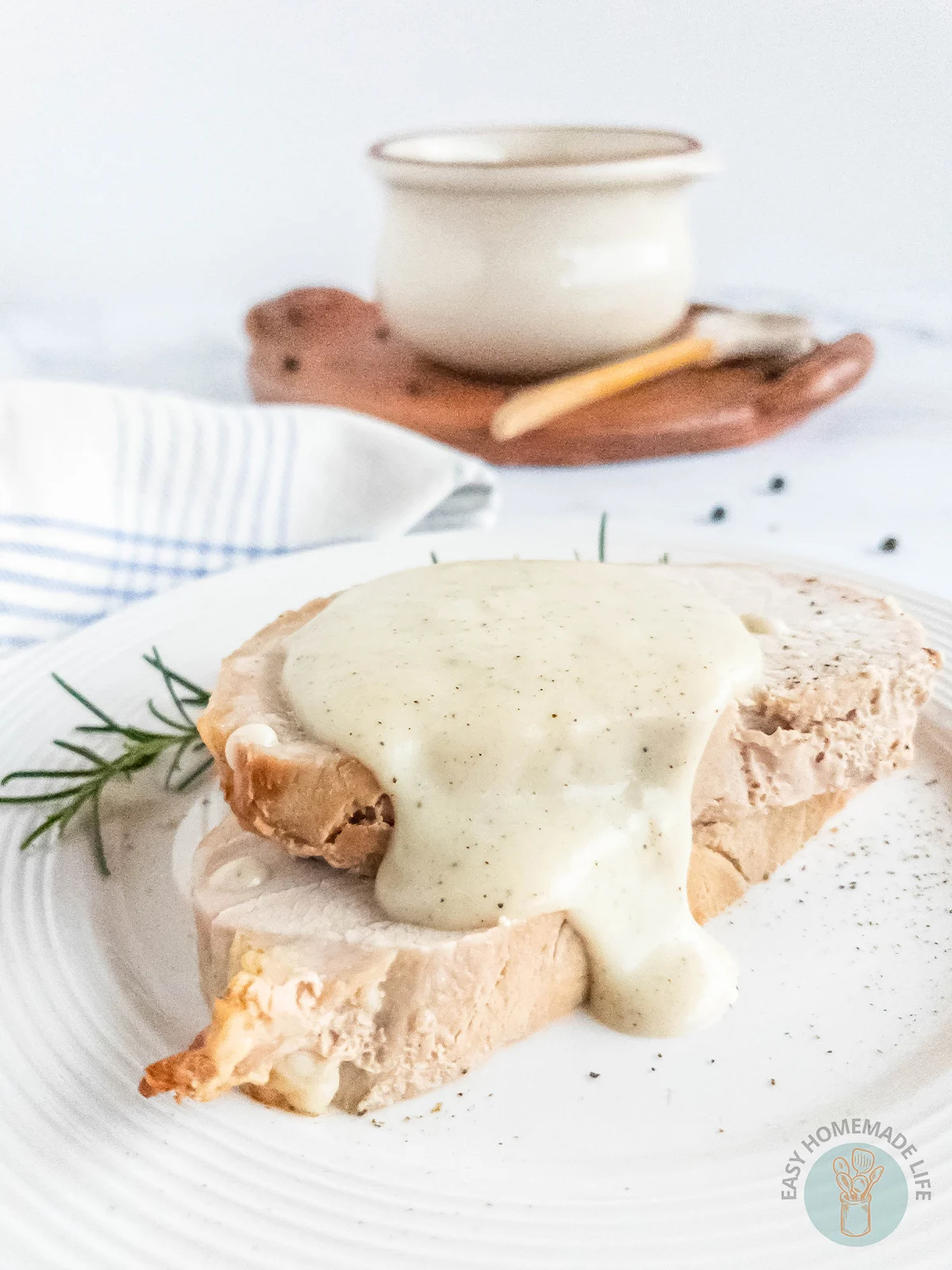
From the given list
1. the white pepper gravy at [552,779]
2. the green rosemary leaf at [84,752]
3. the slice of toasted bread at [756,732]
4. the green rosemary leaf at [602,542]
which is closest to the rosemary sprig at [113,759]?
the green rosemary leaf at [84,752]

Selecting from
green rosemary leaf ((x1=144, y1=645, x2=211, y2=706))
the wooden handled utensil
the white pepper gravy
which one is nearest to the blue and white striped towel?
the wooden handled utensil

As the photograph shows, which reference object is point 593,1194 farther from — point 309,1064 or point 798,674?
point 798,674

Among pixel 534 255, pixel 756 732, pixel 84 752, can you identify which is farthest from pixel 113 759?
pixel 534 255

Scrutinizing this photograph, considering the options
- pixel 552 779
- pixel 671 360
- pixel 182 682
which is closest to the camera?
pixel 552 779

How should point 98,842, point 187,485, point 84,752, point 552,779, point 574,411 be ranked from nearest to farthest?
point 552,779
point 98,842
point 84,752
point 187,485
point 574,411

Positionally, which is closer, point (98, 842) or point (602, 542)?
point (98, 842)

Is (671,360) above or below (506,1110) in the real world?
above

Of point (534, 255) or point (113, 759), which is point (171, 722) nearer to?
point (113, 759)
